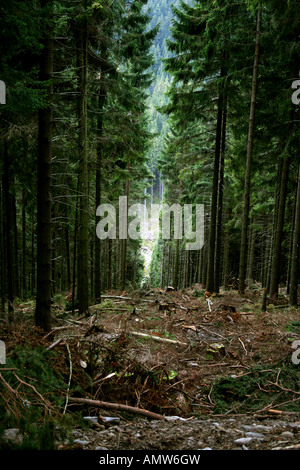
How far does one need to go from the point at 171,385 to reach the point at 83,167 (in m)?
6.67

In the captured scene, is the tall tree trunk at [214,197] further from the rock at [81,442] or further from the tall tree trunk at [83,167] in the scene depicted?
the rock at [81,442]

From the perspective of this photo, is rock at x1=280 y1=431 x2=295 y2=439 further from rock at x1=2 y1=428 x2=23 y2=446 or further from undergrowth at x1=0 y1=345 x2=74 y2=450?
rock at x1=2 y1=428 x2=23 y2=446

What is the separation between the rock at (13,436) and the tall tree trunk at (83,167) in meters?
5.71

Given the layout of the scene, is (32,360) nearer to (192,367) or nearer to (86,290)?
(192,367)

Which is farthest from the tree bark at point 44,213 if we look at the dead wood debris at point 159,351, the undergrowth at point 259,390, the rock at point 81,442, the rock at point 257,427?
the rock at point 257,427

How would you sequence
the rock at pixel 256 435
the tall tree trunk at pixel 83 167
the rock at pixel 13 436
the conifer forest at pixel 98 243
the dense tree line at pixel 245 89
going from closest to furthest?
the rock at pixel 13 436 → the rock at pixel 256 435 → the conifer forest at pixel 98 243 → the tall tree trunk at pixel 83 167 → the dense tree line at pixel 245 89

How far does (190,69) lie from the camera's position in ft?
36.8

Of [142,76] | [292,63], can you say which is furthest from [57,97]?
[292,63]

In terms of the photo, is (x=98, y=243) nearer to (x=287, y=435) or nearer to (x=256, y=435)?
(x=256, y=435)

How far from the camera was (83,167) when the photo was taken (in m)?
8.16

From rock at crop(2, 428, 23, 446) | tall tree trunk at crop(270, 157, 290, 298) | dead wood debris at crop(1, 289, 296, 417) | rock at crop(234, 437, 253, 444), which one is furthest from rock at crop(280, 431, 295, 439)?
tall tree trunk at crop(270, 157, 290, 298)

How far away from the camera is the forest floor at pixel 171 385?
2.54 m

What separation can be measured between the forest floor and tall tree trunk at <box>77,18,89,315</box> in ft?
5.44

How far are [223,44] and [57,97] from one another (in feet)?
21.3
